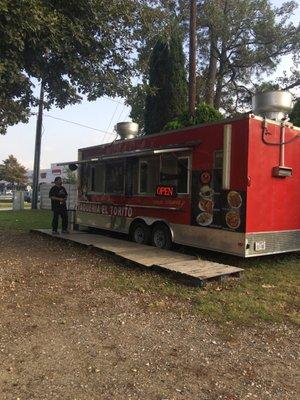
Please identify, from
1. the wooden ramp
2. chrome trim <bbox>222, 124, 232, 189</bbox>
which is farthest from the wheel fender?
chrome trim <bbox>222, 124, 232, 189</bbox>

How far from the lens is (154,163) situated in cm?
1029

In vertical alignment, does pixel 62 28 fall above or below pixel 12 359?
above

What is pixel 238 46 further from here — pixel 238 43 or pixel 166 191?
pixel 166 191

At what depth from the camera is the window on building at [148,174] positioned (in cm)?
1024

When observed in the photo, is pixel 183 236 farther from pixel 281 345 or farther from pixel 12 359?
pixel 12 359

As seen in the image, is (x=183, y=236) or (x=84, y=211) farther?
(x=84, y=211)

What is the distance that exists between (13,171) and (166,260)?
246 ft

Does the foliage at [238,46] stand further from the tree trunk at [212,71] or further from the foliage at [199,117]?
the foliage at [199,117]

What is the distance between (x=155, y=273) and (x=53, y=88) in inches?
169

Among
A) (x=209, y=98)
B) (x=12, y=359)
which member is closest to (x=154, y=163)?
(x=12, y=359)

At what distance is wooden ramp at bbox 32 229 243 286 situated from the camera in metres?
7.34

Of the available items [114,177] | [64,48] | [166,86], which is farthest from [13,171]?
[64,48]

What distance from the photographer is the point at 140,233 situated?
10867mm

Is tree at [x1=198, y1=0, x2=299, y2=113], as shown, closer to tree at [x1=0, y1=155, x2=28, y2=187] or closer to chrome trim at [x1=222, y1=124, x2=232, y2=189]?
chrome trim at [x1=222, y1=124, x2=232, y2=189]
